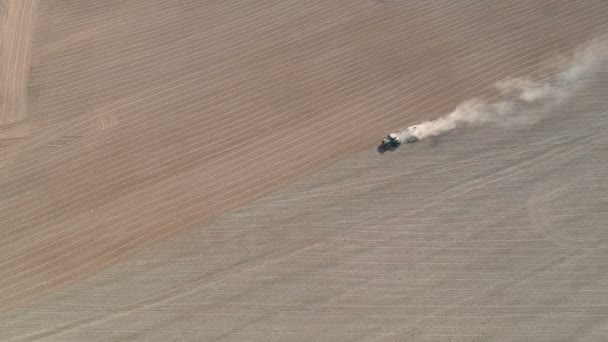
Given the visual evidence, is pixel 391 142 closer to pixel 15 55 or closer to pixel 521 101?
pixel 521 101

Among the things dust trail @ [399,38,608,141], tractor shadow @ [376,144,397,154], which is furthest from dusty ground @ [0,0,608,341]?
dust trail @ [399,38,608,141]

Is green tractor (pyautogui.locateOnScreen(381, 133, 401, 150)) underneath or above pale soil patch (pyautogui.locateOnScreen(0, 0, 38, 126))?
underneath

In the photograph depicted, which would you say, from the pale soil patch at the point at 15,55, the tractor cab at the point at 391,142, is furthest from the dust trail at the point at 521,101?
the pale soil patch at the point at 15,55

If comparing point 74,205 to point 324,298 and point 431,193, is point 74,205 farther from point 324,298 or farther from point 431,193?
point 431,193

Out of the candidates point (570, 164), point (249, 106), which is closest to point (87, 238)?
point (249, 106)

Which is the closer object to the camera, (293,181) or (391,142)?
(293,181)

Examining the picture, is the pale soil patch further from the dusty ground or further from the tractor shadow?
the tractor shadow

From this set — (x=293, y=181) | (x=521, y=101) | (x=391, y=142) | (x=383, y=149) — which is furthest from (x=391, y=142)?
(x=521, y=101)
